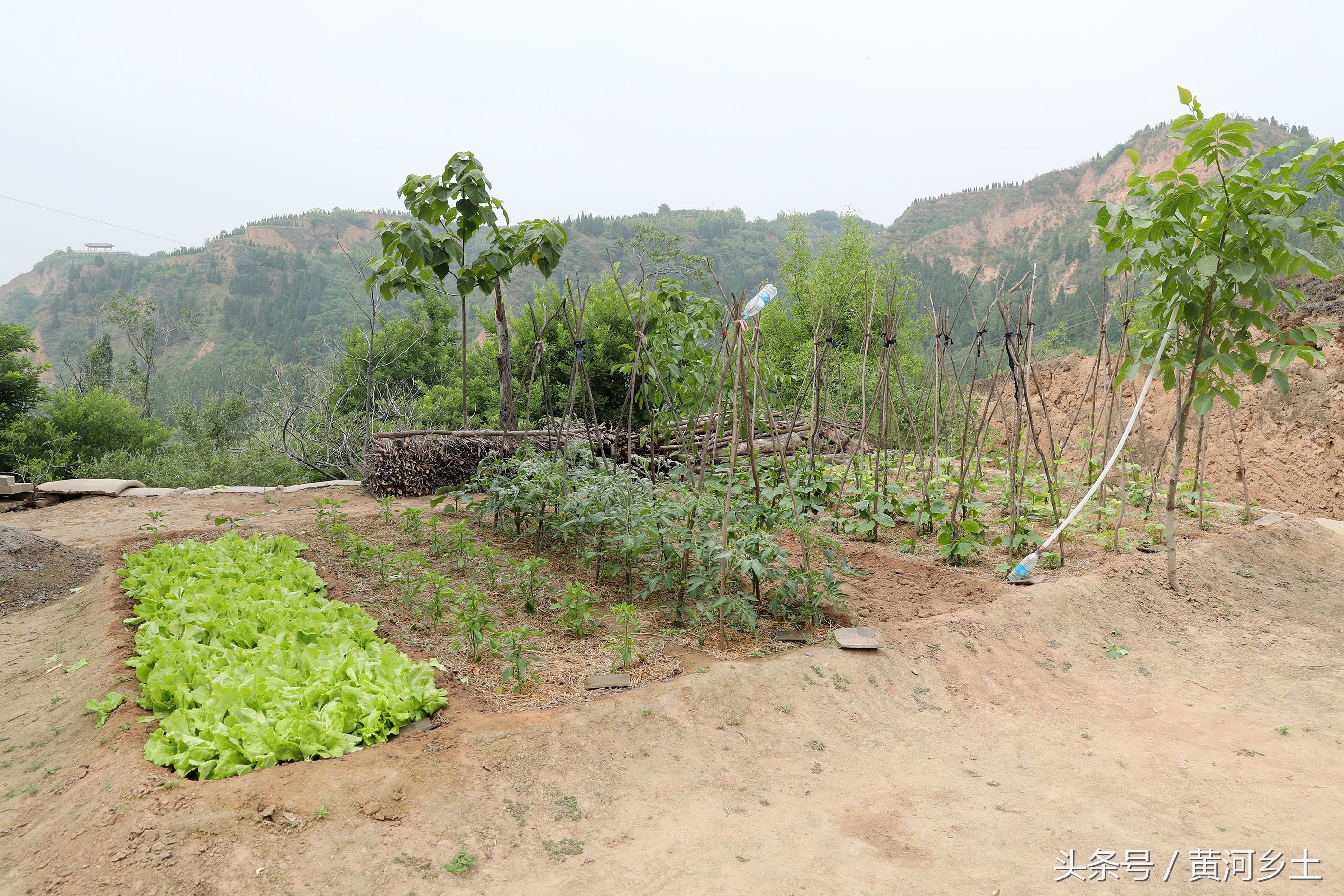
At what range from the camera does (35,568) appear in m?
5.08

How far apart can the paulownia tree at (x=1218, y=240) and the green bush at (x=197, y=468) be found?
35.6 feet

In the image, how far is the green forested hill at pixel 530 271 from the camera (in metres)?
40.3

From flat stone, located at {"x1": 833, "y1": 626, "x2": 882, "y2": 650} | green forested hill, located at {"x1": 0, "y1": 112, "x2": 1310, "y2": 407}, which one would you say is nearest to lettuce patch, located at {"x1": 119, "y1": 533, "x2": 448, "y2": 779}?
flat stone, located at {"x1": 833, "y1": 626, "x2": 882, "y2": 650}

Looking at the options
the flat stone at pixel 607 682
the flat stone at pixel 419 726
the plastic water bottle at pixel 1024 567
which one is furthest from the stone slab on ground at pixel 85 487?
the plastic water bottle at pixel 1024 567

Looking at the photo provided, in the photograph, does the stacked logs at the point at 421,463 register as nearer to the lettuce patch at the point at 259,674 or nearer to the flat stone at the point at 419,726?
the lettuce patch at the point at 259,674

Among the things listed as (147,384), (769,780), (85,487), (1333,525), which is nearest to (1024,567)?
(769,780)

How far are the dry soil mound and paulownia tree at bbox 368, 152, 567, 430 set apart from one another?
3.29 m

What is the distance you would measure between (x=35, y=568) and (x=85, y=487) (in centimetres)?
371

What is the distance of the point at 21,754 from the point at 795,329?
19.9 metres

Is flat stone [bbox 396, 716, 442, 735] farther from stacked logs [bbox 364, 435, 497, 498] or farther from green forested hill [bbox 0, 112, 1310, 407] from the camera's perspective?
green forested hill [bbox 0, 112, 1310, 407]

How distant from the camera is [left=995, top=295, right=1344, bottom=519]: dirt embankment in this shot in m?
8.85

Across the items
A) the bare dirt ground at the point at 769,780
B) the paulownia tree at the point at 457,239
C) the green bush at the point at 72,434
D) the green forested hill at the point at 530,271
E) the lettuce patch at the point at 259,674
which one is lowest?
the bare dirt ground at the point at 769,780

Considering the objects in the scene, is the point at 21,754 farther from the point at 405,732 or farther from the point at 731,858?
the point at 731,858

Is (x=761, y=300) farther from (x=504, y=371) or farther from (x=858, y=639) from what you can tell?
(x=504, y=371)
